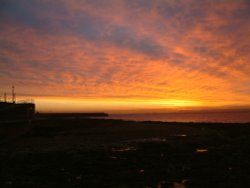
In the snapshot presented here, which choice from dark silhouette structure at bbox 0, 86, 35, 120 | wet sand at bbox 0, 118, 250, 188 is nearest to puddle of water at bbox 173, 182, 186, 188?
wet sand at bbox 0, 118, 250, 188

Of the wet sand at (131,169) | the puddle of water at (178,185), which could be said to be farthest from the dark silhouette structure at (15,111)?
the puddle of water at (178,185)

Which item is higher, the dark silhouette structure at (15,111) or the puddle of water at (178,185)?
the dark silhouette structure at (15,111)

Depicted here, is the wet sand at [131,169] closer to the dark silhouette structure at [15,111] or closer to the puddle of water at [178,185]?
the puddle of water at [178,185]

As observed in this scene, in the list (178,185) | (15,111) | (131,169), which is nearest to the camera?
(178,185)

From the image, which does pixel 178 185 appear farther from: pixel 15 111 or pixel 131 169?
pixel 15 111

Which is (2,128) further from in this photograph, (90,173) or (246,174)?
(246,174)

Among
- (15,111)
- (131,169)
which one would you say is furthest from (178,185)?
(15,111)

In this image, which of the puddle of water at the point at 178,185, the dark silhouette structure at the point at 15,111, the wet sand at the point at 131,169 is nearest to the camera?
the puddle of water at the point at 178,185

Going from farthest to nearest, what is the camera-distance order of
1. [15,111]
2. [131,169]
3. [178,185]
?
1. [15,111]
2. [131,169]
3. [178,185]

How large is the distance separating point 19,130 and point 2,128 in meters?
5.53

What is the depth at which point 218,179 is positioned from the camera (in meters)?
13.7

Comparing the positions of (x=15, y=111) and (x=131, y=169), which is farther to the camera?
(x=15, y=111)

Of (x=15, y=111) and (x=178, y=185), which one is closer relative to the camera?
(x=178, y=185)

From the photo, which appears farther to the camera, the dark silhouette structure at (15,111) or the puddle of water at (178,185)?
the dark silhouette structure at (15,111)
